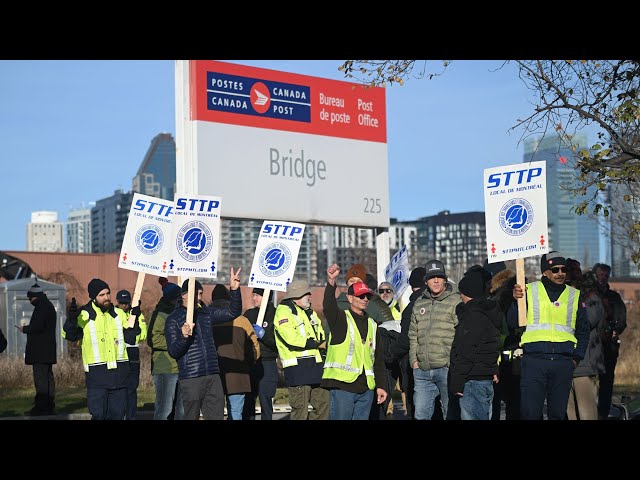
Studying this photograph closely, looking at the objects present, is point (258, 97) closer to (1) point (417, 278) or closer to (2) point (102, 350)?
(1) point (417, 278)

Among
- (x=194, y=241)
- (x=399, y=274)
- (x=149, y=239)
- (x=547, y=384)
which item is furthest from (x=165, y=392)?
(x=547, y=384)

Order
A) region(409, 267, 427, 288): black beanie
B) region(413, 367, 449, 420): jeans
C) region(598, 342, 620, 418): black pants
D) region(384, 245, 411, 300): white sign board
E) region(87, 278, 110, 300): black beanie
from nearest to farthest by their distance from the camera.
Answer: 1. region(413, 367, 449, 420): jeans
2. region(87, 278, 110, 300): black beanie
3. region(409, 267, 427, 288): black beanie
4. region(598, 342, 620, 418): black pants
5. region(384, 245, 411, 300): white sign board

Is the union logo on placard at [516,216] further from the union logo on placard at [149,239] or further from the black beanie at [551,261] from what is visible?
the union logo on placard at [149,239]

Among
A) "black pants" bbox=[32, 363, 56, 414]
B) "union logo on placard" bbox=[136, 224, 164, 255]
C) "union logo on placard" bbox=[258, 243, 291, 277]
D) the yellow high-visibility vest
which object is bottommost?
"black pants" bbox=[32, 363, 56, 414]

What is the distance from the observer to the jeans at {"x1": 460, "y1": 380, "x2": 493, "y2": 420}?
12445 millimetres

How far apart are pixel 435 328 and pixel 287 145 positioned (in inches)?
431

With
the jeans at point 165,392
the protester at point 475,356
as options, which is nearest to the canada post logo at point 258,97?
the jeans at point 165,392

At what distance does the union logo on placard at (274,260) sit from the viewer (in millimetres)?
15609

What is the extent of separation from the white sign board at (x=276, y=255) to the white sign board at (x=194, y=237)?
8.86 feet

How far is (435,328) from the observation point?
13.2m

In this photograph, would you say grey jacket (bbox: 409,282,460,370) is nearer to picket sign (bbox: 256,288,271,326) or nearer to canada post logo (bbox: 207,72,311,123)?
picket sign (bbox: 256,288,271,326)

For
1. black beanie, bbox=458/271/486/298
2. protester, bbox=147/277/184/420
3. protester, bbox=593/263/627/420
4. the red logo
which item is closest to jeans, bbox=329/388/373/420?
black beanie, bbox=458/271/486/298
